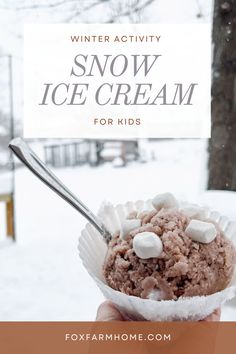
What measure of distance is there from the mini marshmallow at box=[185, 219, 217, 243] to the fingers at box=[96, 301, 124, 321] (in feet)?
0.72

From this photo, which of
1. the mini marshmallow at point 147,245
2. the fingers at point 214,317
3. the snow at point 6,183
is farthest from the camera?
the snow at point 6,183

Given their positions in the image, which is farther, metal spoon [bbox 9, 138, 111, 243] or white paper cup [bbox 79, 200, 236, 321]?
metal spoon [bbox 9, 138, 111, 243]

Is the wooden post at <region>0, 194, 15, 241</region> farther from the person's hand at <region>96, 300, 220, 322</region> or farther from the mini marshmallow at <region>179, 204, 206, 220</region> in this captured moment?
the mini marshmallow at <region>179, 204, 206, 220</region>

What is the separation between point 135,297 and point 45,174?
1.01 feet

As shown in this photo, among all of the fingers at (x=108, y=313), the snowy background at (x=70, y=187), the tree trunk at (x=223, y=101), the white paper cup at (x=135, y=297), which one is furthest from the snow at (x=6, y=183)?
the tree trunk at (x=223, y=101)

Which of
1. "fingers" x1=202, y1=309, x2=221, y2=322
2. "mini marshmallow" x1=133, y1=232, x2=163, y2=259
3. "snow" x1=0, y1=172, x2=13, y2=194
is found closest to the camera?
"mini marshmallow" x1=133, y1=232, x2=163, y2=259

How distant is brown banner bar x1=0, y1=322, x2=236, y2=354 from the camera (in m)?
0.95

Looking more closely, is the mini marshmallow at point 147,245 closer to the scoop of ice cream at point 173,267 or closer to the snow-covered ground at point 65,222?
the scoop of ice cream at point 173,267

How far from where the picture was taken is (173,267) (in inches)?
32.4

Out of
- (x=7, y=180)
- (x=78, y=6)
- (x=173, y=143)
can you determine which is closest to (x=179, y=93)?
(x=173, y=143)

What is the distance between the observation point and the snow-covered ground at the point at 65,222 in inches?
39.8

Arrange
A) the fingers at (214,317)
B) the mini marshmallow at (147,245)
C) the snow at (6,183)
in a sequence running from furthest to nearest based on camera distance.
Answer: the snow at (6,183), the fingers at (214,317), the mini marshmallow at (147,245)

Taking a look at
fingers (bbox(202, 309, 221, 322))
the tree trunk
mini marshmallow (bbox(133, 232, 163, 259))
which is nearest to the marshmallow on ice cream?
mini marshmallow (bbox(133, 232, 163, 259))

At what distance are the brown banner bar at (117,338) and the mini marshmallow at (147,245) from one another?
181 millimetres
